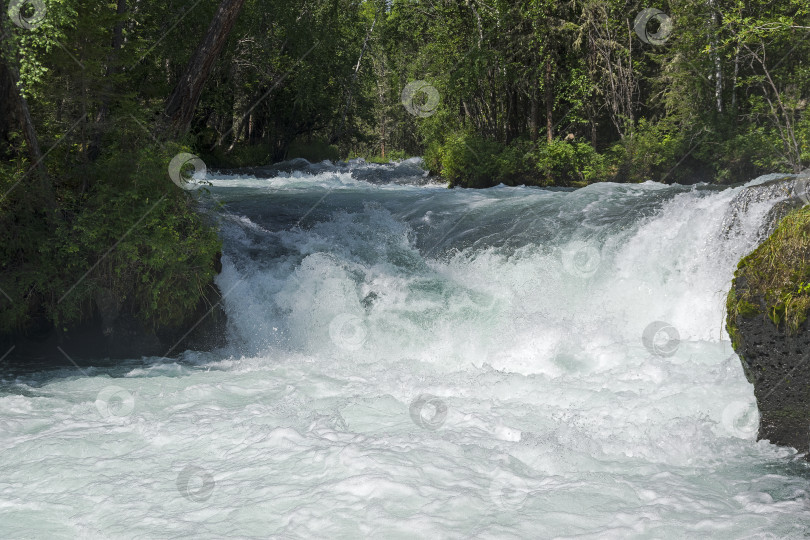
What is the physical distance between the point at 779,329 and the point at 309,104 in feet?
86.0

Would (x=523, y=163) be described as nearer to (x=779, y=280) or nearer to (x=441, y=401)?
(x=441, y=401)

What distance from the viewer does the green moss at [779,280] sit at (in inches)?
167

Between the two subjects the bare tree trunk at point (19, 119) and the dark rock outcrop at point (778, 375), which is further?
the bare tree trunk at point (19, 119)

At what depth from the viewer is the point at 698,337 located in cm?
685

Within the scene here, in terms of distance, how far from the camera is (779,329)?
4320 millimetres

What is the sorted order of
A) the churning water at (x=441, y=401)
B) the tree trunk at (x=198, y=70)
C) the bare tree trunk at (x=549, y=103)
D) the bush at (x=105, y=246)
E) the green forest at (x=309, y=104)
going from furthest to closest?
the bare tree trunk at (x=549, y=103) < the tree trunk at (x=198, y=70) < the green forest at (x=309, y=104) < the bush at (x=105, y=246) < the churning water at (x=441, y=401)

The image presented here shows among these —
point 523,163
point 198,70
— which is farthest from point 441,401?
point 523,163

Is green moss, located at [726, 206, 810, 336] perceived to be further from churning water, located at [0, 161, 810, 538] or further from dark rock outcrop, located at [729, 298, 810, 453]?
churning water, located at [0, 161, 810, 538]

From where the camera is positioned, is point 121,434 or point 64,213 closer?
point 121,434

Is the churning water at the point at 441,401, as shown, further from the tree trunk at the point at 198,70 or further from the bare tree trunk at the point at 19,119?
the bare tree trunk at the point at 19,119

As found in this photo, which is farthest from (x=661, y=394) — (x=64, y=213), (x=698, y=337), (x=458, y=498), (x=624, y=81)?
(x=624, y=81)

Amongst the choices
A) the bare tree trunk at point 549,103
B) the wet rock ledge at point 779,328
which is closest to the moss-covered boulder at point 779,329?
the wet rock ledge at point 779,328

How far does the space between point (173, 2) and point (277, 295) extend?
526 inches

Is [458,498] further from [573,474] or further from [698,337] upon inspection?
[698,337]
